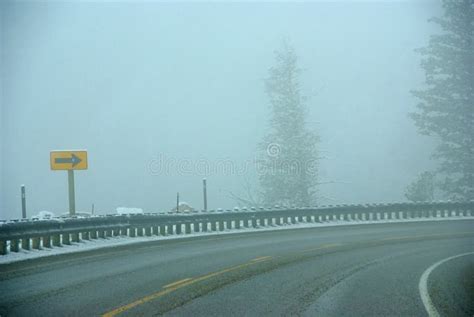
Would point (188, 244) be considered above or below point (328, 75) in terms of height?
below

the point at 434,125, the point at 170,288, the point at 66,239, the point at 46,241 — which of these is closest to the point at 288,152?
the point at 434,125

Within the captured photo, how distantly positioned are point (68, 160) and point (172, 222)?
4.10 m

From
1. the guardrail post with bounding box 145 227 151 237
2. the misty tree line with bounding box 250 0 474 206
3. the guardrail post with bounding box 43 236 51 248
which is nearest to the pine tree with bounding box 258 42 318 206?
the misty tree line with bounding box 250 0 474 206

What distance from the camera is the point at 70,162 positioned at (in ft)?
65.6

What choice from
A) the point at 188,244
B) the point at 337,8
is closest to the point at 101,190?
the point at 188,244

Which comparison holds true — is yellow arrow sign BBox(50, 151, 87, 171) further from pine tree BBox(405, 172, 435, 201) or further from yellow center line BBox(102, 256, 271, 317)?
pine tree BBox(405, 172, 435, 201)

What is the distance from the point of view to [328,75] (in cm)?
11138

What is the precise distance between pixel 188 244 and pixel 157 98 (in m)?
109

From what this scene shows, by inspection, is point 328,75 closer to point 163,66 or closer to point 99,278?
point 163,66

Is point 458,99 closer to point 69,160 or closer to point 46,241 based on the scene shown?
point 69,160

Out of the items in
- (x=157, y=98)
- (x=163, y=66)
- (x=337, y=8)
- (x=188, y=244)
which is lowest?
(x=188, y=244)

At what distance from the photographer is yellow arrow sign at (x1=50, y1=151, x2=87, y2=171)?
65.1ft

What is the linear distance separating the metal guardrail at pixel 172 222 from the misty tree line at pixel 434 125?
103 inches

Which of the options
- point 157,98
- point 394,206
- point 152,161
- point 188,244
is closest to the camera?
point 188,244
